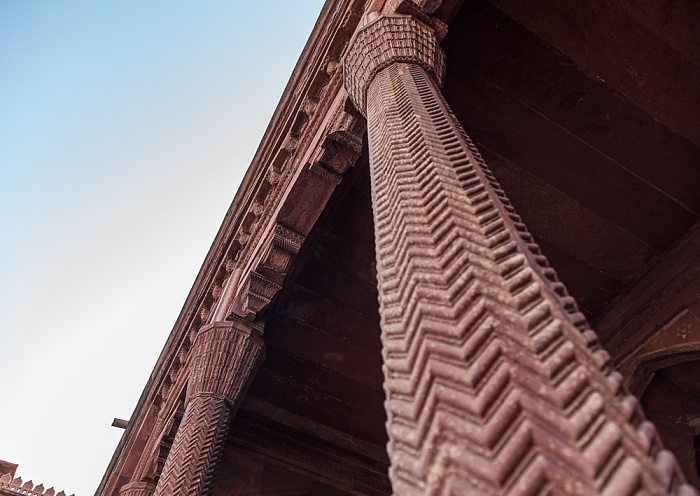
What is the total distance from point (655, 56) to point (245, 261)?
4.01 meters

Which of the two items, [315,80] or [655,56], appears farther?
[315,80]

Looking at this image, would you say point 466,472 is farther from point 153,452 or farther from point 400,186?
point 153,452

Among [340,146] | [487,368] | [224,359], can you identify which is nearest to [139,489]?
[224,359]

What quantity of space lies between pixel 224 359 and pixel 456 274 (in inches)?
132

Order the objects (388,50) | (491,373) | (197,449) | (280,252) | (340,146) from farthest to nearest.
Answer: (280,252)
(340,146)
(197,449)
(388,50)
(491,373)

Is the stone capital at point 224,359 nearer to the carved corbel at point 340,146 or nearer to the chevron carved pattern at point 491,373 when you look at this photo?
the carved corbel at point 340,146

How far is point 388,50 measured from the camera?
115 inches

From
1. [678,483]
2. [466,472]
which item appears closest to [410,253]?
[466,472]

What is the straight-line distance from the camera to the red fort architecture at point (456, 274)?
83 centimetres

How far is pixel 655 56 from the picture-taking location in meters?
3.75

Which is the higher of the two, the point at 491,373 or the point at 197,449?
the point at 491,373

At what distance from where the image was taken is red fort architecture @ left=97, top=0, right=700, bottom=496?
0.83 m

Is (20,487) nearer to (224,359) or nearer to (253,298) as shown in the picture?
(224,359)

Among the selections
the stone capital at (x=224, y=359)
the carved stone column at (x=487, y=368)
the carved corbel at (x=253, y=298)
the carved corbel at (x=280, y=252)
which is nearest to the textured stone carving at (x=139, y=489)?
the stone capital at (x=224, y=359)
